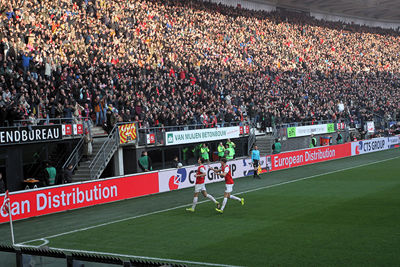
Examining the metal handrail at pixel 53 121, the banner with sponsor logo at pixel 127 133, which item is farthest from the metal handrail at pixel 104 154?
the metal handrail at pixel 53 121

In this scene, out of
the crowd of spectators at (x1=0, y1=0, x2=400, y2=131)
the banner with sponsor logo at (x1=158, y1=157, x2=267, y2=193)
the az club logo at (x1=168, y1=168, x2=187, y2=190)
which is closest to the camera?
the banner with sponsor logo at (x1=158, y1=157, x2=267, y2=193)

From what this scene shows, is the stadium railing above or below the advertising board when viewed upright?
above

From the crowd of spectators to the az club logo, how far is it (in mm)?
4626

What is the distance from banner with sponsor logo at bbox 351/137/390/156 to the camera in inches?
1592

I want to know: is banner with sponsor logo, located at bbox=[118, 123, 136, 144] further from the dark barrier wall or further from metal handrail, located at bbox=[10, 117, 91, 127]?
the dark barrier wall

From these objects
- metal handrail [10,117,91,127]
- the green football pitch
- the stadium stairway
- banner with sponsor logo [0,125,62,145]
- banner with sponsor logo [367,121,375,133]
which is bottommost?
the green football pitch

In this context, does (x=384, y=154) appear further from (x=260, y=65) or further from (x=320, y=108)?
(x=260, y=65)

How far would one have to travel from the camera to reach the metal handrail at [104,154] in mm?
24656

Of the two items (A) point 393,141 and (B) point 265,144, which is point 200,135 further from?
(A) point 393,141

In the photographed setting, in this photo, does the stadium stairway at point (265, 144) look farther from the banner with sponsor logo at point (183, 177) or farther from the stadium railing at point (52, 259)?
the stadium railing at point (52, 259)

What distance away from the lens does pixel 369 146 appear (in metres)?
42.3

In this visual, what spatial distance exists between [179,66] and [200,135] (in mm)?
6804

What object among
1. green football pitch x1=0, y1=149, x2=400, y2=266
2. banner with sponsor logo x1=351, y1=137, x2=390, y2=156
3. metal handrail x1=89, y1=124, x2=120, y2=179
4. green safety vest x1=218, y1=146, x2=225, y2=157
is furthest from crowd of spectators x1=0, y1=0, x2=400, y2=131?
green football pitch x1=0, y1=149, x2=400, y2=266

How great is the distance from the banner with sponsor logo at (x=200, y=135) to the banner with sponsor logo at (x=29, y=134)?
7979 millimetres
